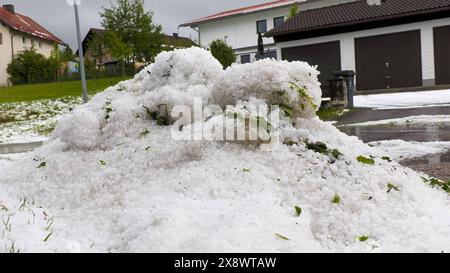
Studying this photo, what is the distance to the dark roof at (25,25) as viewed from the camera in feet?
150

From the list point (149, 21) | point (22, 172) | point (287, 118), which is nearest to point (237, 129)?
point (287, 118)

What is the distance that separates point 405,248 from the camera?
227 centimetres

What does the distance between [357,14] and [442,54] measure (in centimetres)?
433

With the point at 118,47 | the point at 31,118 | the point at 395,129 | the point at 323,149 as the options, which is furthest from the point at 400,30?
the point at 323,149

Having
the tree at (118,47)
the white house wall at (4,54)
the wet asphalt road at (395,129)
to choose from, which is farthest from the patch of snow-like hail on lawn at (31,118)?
the white house wall at (4,54)

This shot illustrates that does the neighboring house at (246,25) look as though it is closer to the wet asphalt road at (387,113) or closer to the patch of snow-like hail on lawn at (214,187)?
the wet asphalt road at (387,113)

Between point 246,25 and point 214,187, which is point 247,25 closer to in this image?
point 246,25

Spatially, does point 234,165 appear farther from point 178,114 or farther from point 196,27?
point 196,27

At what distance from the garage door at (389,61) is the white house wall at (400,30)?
0.19 m

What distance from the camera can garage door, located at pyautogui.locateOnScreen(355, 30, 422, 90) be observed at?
2122 cm

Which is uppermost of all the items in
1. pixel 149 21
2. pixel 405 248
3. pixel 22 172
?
pixel 149 21

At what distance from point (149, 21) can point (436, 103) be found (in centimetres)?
2409

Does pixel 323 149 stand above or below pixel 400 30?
below

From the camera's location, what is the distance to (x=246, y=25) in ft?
117
